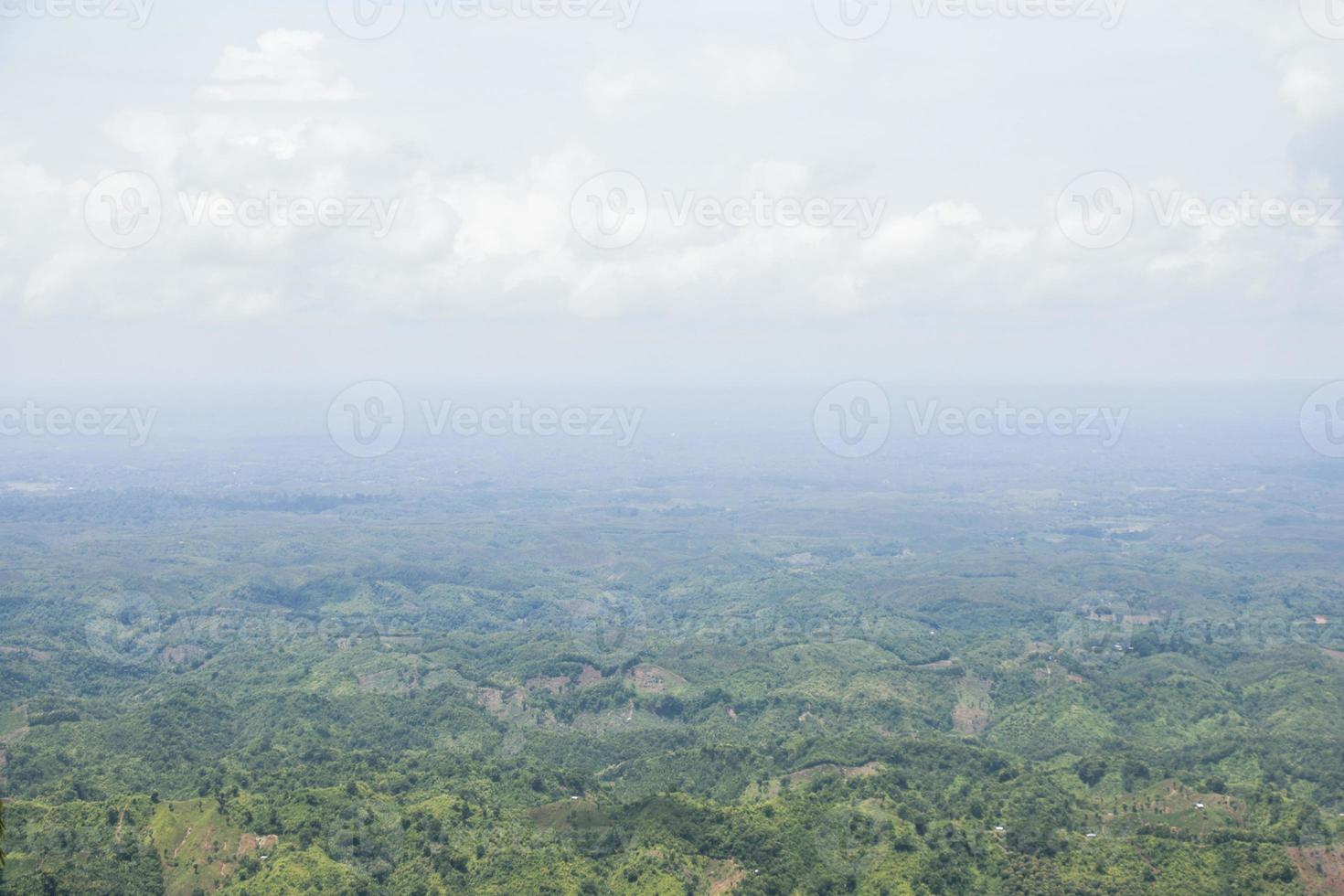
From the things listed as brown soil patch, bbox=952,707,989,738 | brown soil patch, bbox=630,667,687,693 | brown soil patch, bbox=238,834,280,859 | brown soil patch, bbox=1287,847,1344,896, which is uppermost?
brown soil patch, bbox=238,834,280,859

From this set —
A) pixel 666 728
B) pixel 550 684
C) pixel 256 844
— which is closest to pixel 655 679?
pixel 550 684

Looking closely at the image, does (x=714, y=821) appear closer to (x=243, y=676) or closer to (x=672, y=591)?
(x=243, y=676)

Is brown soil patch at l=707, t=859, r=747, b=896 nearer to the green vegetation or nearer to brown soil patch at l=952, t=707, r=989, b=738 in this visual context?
the green vegetation

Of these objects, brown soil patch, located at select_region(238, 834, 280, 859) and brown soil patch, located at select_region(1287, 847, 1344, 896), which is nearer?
brown soil patch, located at select_region(1287, 847, 1344, 896)

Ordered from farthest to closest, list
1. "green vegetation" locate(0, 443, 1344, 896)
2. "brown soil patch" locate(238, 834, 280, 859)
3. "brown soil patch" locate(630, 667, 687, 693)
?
"brown soil patch" locate(630, 667, 687, 693), "green vegetation" locate(0, 443, 1344, 896), "brown soil patch" locate(238, 834, 280, 859)
